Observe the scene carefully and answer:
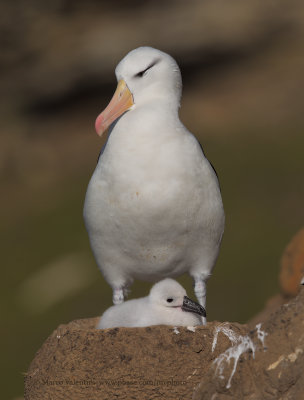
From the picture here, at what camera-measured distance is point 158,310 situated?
7848 millimetres

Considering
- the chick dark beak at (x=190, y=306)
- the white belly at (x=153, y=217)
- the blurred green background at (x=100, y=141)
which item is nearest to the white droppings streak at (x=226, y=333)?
the chick dark beak at (x=190, y=306)

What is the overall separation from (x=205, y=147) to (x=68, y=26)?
13.2ft

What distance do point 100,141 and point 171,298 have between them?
15.6 m

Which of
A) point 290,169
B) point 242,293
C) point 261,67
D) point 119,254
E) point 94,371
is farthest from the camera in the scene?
point 261,67

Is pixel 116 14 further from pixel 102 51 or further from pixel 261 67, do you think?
pixel 261 67

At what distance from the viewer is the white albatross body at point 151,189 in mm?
8016

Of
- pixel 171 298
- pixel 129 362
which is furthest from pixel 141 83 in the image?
pixel 129 362

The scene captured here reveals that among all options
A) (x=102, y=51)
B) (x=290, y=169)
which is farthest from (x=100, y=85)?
(x=290, y=169)

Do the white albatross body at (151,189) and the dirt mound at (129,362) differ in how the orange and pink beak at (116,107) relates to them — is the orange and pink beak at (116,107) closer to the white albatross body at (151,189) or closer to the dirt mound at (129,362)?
the white albatross body at (151,189)

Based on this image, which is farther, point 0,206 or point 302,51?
point 302,51

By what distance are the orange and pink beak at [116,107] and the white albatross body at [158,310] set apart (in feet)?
4.32

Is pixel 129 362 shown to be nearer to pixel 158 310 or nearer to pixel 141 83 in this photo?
pixel 158 310

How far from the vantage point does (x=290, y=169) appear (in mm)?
20688

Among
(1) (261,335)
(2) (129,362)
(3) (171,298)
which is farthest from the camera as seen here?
(3) (171,298)
